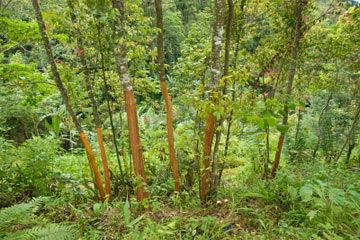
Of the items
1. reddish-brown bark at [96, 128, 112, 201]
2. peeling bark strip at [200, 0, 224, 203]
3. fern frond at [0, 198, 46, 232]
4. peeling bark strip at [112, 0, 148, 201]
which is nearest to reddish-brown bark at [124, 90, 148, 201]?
peeling bark strip at [112, 0, 148, 201]

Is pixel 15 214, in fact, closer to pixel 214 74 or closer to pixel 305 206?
pixel 214 74

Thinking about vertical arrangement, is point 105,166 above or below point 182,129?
below

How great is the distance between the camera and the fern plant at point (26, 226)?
2.94 metres

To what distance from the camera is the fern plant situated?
294cm

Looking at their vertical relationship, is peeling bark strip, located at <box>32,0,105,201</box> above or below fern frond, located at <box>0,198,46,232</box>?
above

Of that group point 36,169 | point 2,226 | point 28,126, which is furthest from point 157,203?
point 28,126

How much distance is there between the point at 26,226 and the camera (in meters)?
3.64

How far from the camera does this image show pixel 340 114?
7281mm

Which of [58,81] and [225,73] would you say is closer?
[225,73]

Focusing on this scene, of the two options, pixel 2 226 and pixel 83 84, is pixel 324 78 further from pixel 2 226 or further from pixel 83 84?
pixel 2 226

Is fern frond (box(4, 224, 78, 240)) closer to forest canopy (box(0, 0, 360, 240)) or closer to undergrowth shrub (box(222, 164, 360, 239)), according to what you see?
forest canopy (box(0, 0, 360, 240))

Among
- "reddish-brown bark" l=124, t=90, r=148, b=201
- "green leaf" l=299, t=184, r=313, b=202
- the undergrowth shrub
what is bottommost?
the undergrowth shrub

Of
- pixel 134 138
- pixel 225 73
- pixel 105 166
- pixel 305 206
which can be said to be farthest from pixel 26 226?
pixel 305 206

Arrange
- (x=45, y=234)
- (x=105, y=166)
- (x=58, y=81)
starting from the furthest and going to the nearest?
(x=105, y=166) < (x=58, y=81) < (x=45, y=234)
